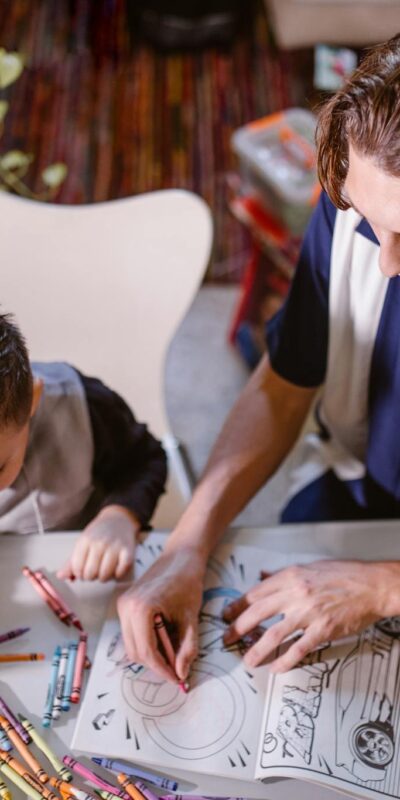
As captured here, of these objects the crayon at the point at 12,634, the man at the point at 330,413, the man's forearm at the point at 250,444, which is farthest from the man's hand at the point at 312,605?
the crayon at the point at 12,634

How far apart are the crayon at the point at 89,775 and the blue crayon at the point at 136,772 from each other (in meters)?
0.01

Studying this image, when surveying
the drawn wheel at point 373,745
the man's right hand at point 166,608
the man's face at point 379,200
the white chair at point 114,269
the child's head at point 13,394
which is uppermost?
the man's face at point 379,200

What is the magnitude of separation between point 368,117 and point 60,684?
61 centimetres

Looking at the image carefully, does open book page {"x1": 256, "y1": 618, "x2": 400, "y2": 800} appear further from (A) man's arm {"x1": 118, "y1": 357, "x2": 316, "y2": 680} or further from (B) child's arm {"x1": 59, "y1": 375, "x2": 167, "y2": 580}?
(B) child's arm {"x1": 59, "y1": 375, "x2": 167, "y2": 580}

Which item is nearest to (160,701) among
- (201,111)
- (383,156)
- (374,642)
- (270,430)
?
(374,642)

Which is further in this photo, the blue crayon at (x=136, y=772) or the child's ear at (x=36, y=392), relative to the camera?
the child's ear at (x=36, y=392)

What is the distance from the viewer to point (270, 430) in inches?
44.2

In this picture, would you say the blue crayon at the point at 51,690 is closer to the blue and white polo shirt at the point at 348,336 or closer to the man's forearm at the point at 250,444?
the man's forearm at the point at 250,444

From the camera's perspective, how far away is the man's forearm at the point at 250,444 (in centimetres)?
105

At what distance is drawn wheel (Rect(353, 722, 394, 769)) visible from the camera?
2.75ft

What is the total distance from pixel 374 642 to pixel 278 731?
0.14m

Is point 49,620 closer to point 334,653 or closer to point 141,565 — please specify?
point 141,565

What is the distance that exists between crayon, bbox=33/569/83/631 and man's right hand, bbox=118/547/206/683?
53 mm

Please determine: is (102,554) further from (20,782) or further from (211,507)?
(20,782)
